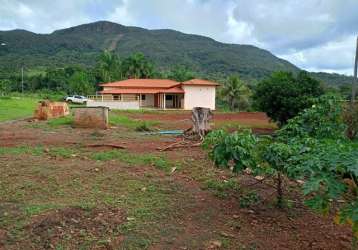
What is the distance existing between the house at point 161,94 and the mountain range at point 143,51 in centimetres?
4469

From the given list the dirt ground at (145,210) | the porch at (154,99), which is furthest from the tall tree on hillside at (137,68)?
the dirt ground at (145,210)

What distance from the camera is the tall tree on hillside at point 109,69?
2404 inches

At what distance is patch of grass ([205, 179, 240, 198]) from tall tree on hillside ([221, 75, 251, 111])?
126 feet

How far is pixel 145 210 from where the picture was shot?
4.86 m

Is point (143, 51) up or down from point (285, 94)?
up

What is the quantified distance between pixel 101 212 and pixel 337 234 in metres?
2.84

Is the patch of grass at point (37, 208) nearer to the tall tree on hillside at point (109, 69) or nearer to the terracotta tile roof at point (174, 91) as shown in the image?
A: the terracotta tile roof at point (174, 91)

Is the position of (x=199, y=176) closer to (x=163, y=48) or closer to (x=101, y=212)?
(x=101, y=212)

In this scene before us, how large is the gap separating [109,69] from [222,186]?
190 feet

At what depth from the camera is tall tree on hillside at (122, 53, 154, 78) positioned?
2377 inches

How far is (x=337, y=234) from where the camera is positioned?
4.49 metres

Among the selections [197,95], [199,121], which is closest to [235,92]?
[197,95]

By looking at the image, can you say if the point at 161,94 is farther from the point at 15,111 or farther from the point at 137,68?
the point at 15,111

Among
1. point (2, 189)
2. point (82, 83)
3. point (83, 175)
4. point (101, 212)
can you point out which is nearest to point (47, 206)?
point (101, 212)
